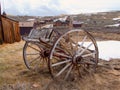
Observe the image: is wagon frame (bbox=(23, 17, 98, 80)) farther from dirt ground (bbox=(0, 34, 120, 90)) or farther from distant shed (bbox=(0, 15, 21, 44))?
distant shed (bbox=(0, 15, 21, 44))

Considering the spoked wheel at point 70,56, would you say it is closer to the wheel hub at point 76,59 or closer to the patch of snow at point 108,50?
the wheel hub at point 76,59

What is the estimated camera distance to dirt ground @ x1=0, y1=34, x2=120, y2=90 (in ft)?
26.6

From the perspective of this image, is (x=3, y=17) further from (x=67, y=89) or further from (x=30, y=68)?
(x=67, y=89)

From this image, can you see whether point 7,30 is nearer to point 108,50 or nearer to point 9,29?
point 9,29

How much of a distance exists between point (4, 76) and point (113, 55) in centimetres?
465

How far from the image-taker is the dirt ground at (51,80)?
8094 mm

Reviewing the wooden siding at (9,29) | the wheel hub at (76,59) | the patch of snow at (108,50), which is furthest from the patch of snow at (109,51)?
Result: the wooden siding at (9,29)

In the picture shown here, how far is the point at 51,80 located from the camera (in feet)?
27.8

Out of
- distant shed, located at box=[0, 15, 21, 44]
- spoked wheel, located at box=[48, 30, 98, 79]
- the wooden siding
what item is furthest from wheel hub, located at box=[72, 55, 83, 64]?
the wooden siding

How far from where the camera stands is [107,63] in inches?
408

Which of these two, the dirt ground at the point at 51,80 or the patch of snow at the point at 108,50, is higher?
the patch of snow at the point at 108,50

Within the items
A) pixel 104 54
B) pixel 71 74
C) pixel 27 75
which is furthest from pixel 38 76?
pixel 104 54

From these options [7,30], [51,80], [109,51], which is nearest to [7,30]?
[7,30]

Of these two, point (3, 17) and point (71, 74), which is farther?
point (3, 17)
